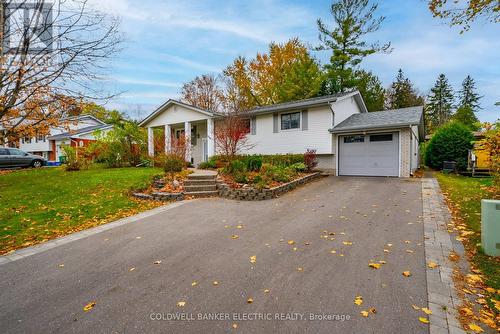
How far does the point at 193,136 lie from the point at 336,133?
411 inches

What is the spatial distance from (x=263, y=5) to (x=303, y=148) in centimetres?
752

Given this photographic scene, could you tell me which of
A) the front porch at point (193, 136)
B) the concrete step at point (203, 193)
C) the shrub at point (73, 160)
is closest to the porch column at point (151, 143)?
the front porch at point (193, 136)

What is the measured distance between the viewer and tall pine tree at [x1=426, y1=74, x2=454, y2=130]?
42.1m

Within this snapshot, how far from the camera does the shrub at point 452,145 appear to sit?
15.7 m

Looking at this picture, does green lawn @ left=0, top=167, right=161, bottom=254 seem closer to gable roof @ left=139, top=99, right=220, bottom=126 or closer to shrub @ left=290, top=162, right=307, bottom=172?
gable roof @ left=139, top=99, right=220, bottom=126

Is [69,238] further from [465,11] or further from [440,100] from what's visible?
[440,100]

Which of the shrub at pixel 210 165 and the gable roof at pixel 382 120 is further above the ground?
the gable roof at pixel 382 120

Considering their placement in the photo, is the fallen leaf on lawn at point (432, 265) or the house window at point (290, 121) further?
the house window at point (290, 121)

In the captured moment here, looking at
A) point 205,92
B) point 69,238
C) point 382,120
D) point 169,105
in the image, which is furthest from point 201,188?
point 205,92

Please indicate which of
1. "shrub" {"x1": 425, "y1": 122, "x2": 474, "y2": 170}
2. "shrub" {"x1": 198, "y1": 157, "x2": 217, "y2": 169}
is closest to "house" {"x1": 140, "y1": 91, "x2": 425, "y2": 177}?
"shrub" {"x1": 198, "y1": 157, "x2": 217, "y2": 169}

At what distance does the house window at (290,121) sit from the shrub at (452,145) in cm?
1052

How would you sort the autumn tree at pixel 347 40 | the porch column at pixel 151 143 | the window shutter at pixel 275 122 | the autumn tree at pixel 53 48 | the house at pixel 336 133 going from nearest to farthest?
the autumn tree at pixel 53 48 < the house at pixel 336 133 < the window shutter at pixel 275 122 < the porch column at pixel 151 143 < the autumn tree at pixel 347 40

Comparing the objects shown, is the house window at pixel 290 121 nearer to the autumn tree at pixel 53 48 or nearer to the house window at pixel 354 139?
the house window at pixel 354 139

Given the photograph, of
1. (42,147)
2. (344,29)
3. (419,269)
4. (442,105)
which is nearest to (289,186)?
(419,269)
